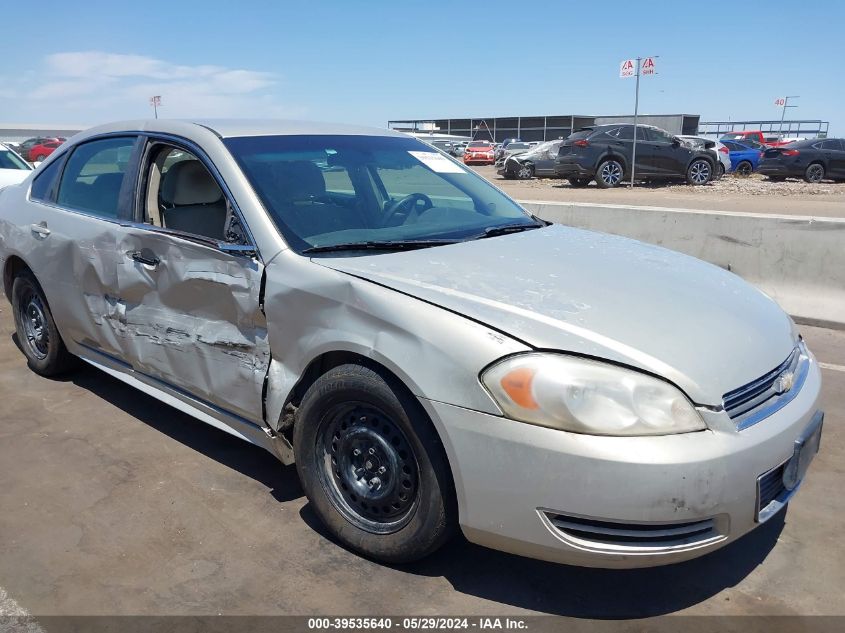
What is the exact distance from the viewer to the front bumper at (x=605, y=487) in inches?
87.3

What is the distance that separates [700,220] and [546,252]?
4.04 m

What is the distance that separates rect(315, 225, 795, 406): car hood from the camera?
2379 millimetres

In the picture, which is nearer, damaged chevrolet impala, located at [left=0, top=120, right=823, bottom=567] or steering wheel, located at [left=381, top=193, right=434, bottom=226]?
Answer: damaged chevrolet impala, located at [left=0, top=120, right=823, bottom=567]

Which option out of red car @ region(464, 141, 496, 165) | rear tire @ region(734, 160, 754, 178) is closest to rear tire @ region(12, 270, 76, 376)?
rear tire @ region(734, 160, 754, 178)

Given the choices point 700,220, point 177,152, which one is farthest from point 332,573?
point 700,220

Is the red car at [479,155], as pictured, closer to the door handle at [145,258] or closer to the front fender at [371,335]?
the door handle at [145,258]

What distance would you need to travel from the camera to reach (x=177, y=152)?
378cm

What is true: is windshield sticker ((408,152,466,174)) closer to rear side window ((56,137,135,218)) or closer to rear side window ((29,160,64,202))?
rear side window ((56,137,135,218))

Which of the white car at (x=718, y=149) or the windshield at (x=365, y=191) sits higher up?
the windshield at (x=365, y=191)

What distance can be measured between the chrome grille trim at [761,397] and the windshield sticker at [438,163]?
2.01 meters

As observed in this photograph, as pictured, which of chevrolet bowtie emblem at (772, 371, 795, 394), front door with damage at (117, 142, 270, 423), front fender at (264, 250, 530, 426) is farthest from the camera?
front door with damage at (117, 142, 270, 423)

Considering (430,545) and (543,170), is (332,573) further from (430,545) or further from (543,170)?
(543,170)

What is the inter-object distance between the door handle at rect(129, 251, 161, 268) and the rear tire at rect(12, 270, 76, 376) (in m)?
1.31

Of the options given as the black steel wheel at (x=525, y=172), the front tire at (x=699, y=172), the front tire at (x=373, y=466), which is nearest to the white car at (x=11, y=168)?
the front tire at (x=373, y=466)
